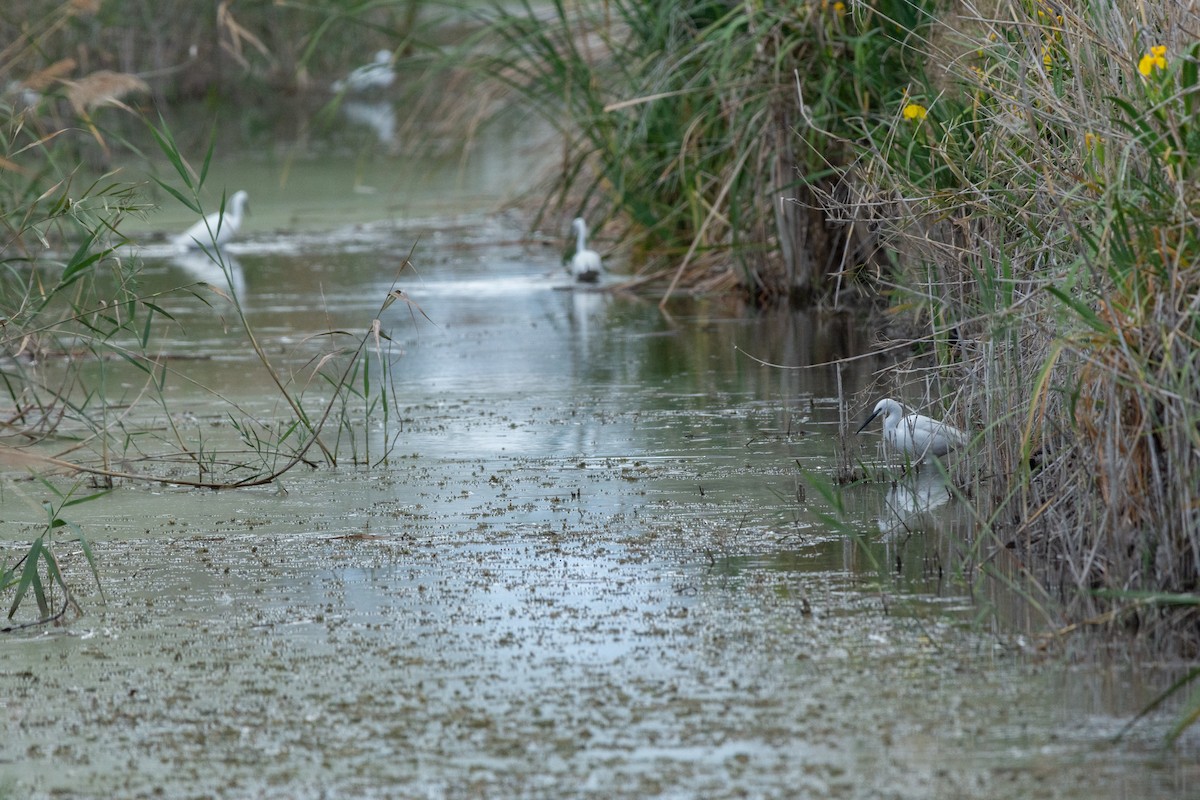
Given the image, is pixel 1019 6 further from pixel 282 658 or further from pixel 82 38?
pixel 82 38

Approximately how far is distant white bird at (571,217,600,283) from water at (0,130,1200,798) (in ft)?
9.67

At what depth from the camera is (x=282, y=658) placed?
310 cm

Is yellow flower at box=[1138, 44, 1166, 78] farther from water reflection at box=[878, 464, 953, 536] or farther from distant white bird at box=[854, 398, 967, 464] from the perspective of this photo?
distant white bird at box=[854, 398, 967, 464]

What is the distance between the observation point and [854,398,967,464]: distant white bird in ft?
13.6

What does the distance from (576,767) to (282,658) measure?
0.79 m

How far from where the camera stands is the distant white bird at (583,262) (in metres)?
8.51

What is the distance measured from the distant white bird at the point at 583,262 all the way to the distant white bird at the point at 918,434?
425 centimetres

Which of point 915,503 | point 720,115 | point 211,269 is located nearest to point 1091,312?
point 915,503

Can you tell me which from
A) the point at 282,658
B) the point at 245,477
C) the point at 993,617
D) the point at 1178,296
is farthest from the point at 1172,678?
the point at 245,477

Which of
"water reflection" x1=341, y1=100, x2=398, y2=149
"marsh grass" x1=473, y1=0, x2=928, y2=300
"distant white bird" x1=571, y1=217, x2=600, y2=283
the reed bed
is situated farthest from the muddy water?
"water reflection" x1=341, y1=100, x2=398, y2=149

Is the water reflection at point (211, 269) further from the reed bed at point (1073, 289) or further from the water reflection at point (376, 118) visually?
the water reflection at point (376, 118)

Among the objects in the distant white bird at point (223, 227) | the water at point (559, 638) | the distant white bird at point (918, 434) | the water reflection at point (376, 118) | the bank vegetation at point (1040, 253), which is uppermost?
the water reflection at point (376, 118)

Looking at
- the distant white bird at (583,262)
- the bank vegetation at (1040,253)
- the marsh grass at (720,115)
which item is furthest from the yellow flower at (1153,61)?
the distant white bird at (583,262)

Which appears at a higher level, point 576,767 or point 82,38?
point 82,38
